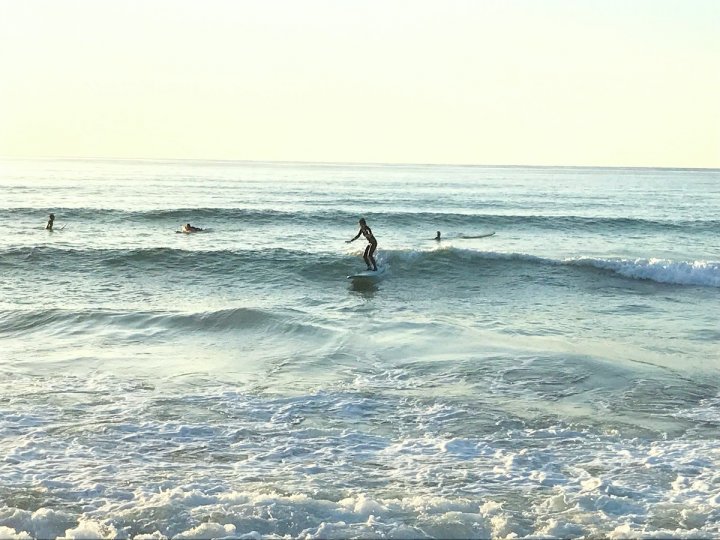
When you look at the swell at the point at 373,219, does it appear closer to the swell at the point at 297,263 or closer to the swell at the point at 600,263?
the swell at the point at 297,263

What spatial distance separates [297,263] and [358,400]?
1516 cm

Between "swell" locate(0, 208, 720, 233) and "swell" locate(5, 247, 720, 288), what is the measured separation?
11961mm

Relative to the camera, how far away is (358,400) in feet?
31.8

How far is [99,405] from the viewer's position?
9242 millimetres

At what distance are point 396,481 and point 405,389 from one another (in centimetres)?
327

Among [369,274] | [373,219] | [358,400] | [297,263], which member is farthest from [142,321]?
[373,219]

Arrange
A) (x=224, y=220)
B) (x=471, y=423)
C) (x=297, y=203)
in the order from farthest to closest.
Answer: (x=297, y=203)
(x=224, y=220)
(x=471, y=423)

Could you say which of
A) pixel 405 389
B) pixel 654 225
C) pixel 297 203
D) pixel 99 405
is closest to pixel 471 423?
pixel 405 389

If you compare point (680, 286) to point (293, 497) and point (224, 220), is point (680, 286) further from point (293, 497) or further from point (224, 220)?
point (224, 220)

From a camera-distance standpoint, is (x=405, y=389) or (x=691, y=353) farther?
(x=691, y=353)

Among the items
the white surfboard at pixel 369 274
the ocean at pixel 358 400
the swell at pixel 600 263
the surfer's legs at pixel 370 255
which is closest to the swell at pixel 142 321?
the ocean at pixel 358 400

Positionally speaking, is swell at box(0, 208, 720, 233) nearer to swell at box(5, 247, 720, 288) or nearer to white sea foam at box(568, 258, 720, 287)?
swell at box(5, 247, 720, 288)

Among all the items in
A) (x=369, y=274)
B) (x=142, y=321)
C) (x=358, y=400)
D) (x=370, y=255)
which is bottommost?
(x=142, y=321)

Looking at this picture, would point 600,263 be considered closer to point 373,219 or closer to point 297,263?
point 297,263
